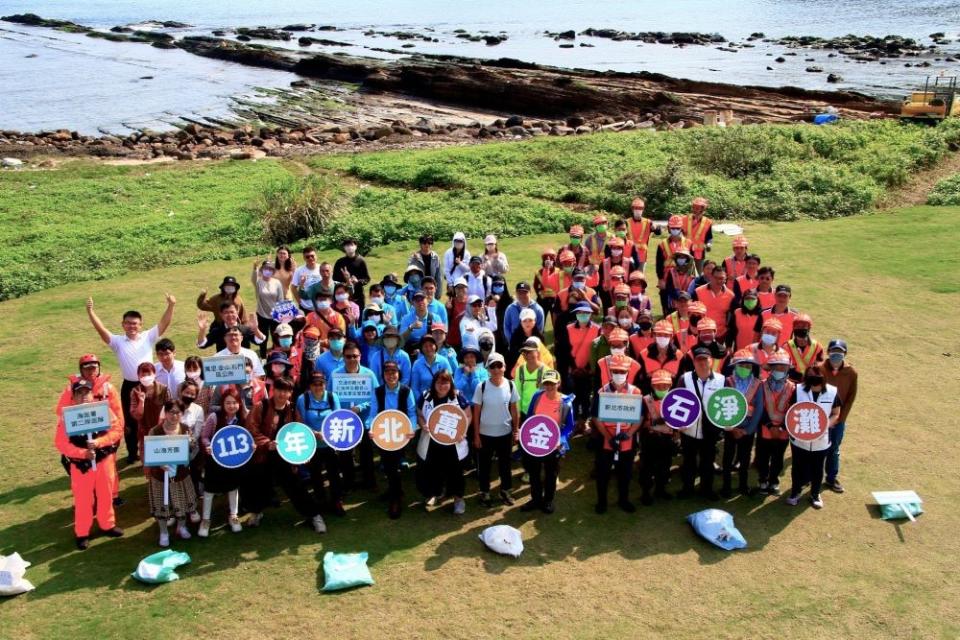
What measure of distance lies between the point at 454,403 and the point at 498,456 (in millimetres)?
930

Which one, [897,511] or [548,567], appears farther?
[897,511]

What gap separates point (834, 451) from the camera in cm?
952

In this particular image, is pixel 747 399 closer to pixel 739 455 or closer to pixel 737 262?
pixel 739 455

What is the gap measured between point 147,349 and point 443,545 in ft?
13.8

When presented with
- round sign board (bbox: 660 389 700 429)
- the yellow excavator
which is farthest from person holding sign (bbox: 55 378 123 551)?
the yellow excavator

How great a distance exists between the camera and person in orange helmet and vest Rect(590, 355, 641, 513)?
350 inches

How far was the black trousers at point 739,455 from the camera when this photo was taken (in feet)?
30.6

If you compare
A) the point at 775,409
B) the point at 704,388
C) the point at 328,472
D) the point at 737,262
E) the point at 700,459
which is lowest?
the point at 328,472

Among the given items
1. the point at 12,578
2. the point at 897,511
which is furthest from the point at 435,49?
the point at 12,578

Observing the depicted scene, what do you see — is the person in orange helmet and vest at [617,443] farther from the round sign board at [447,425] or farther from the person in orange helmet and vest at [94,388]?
the person in orange helmet and vest at [94,388]

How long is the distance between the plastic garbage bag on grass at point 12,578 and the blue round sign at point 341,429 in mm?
2995

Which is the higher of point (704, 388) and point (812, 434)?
point (704, 388)

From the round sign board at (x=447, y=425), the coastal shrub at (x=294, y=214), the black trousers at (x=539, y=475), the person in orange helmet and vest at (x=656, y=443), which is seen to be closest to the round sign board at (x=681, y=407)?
the person in orange helmet and vest at (x=656, y=443)

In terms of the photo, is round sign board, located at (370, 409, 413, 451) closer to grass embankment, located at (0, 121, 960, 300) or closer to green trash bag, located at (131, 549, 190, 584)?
green trash bag, located at (131, 549, 190, 584)
